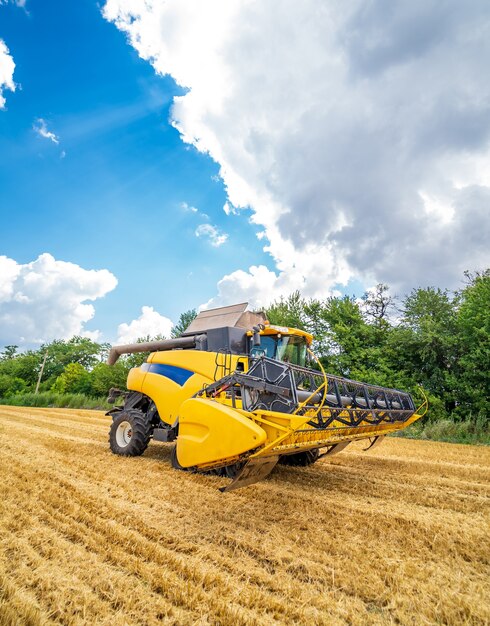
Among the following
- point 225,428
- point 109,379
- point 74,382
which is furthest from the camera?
point 74,382

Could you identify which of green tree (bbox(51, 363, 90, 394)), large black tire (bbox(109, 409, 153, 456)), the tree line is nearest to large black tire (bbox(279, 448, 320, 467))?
large black tire (bbox(109, 409, 153, 456))

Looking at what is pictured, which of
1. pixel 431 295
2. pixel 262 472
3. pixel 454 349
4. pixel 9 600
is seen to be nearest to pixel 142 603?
pixel 9 600

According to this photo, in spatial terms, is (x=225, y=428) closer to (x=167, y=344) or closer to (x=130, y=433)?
(x=130, y=433)

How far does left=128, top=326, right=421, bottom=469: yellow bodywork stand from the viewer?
3.18 m

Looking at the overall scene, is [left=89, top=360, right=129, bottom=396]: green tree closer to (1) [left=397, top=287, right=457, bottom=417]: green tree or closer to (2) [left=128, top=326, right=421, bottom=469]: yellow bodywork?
(1) [left=397, top=287, right=457, bottom=417]: green tree

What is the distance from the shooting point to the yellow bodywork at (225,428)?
10.4 feet

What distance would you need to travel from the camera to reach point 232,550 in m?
2.55

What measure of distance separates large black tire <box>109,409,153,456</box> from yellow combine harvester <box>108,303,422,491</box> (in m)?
0.02

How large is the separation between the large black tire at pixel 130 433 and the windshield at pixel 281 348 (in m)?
2.20

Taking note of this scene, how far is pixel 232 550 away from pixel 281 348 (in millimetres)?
3353

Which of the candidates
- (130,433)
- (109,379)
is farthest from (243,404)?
(109,379)

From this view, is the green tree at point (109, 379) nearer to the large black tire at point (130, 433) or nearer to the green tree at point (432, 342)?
the green tree at point (432, 342)

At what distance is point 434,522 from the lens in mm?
3166

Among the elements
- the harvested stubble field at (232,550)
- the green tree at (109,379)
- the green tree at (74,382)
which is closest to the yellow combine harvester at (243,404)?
the harvested stubble field at (232,550)
